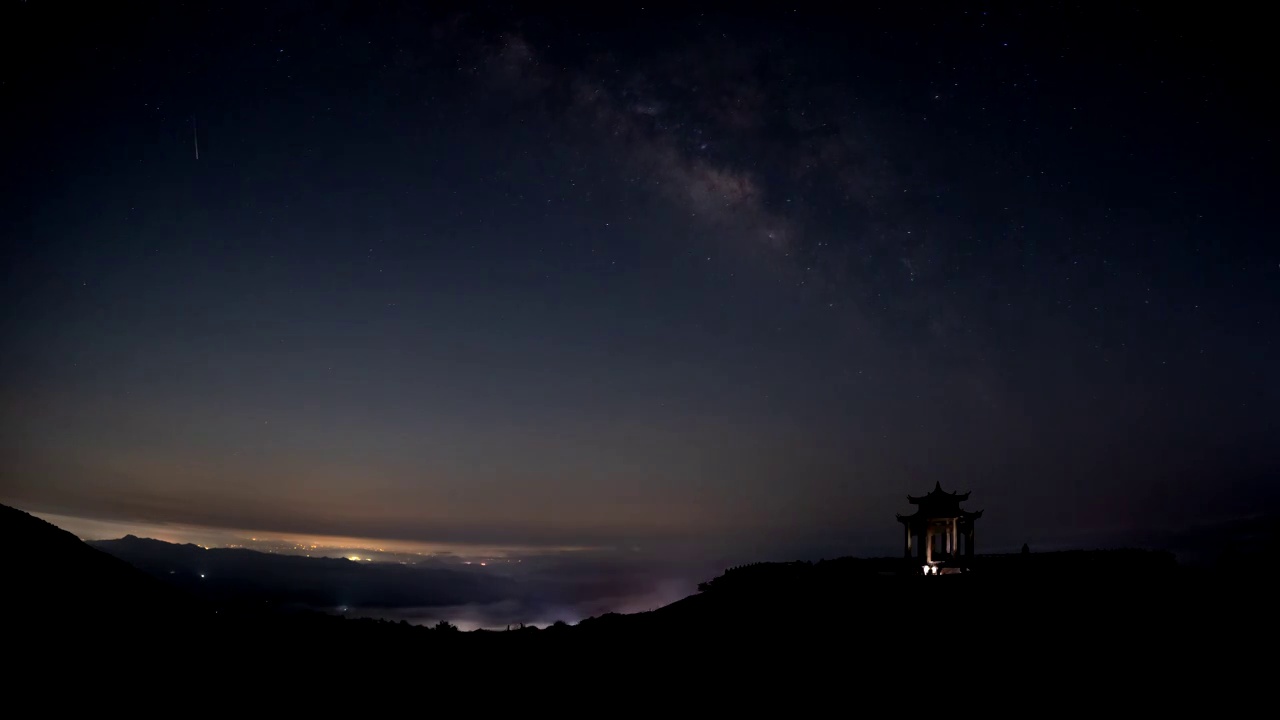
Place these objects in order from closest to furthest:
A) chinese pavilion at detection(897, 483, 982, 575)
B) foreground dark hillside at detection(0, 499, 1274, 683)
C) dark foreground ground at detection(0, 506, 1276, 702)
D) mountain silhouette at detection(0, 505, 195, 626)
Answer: dark foreground ground at detection(0, 506, 1276, 702) < foreground dark hillside at detection(0, 499, 1274, 683) < mountain silhouette at detection(0, 505, 195, 626) < chinese pavilion at detection(897, 483, 982, 575)

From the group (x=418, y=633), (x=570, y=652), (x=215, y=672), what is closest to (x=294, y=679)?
(x=215, y=672)

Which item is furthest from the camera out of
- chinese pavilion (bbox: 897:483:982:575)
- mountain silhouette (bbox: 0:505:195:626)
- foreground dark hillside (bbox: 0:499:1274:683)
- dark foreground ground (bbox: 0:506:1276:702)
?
chinese pavilion (bbox: 897:483:982:575)

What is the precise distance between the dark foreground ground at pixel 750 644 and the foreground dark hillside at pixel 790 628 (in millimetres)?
74

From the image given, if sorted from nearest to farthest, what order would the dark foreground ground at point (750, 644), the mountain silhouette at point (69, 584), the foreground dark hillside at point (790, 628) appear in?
1. the dark foreground ground at point (750, 644)
2. the foreground dark hillside at point (790, 628)
3. the mountain silhouette at point (69, 584)

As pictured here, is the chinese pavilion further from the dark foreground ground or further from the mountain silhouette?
the mountain silhouette

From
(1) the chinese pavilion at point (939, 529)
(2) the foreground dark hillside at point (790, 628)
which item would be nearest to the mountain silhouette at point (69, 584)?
(2) the foreground dark hillside at point (790, 628)

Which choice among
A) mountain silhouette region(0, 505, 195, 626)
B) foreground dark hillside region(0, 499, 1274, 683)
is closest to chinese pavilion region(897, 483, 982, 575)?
foreground dark hillside region(0, 499, 1274, 683)

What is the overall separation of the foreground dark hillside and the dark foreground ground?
7 cm

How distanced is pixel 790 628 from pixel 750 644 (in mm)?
1692

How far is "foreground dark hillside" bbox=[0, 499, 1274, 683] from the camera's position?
48.3 ft

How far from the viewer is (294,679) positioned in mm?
16578

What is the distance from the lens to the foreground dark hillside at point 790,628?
14.7 metres

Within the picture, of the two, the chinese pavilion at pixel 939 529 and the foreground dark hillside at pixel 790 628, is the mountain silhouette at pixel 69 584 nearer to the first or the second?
the foreground dark hillside at pixel 790 628

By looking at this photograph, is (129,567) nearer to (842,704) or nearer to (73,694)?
(73,694)
